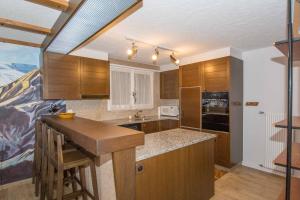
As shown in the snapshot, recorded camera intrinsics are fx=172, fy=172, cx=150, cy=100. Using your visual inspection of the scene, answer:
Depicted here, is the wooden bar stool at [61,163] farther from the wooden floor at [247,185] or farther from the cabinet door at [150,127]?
the cabinet door at [150,127]

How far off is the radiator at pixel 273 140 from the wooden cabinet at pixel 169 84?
81.6 inches

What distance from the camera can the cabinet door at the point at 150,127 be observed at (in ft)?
13.3

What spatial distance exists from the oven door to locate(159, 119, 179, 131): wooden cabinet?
0.84 meters

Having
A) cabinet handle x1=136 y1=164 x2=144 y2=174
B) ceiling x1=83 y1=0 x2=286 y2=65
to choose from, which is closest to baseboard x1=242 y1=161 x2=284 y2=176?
ceiling x1=83 y1=0 x2=286 y2=65

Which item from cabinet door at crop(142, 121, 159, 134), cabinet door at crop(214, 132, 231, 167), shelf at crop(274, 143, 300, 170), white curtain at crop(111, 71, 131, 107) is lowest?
cabinet door at crop(214, 132, 231, 167)

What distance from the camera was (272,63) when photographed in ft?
10.7

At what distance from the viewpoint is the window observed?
4.21m

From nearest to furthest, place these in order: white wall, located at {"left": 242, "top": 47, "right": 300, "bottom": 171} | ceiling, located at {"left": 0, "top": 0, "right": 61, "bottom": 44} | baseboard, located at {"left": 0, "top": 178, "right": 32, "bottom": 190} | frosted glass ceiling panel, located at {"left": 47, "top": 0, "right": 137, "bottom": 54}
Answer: frosted glass ceiling panel, located at {"left": 47, "top": 0, "right": 137, "bottom": 54} < ceiling, located at {"left": 0, "top": 0, "right": 61, "bottom": 44} < baseboard, located at {"left": 0, "top": 178, "right": 32, "bottom": 190} < white wall, located at {"left": 242, "top": 47, "right": 300, "bottom": 171}

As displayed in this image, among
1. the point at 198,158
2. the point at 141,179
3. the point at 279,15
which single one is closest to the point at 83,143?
the point at 141,179

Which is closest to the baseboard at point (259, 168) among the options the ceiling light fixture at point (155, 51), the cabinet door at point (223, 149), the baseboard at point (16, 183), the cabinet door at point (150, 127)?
the cabinet door at point (223, 149)

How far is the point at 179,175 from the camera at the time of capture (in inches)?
75.4

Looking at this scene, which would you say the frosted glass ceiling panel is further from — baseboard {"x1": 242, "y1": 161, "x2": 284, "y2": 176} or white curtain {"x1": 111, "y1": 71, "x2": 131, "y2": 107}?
baseboard {"x1": 242, "y1": 161, "x2": 284, "y2": 176}

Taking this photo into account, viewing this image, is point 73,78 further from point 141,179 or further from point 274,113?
point 274,113

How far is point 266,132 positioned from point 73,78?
3759mm
